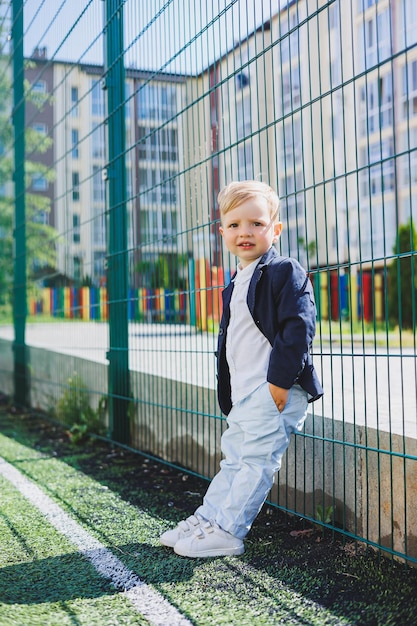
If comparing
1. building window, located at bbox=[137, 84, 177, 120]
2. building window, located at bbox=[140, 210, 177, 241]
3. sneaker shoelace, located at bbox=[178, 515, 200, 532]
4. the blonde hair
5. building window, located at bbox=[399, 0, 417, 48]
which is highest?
building window, located at bbox=[137, 84, 177, 120]

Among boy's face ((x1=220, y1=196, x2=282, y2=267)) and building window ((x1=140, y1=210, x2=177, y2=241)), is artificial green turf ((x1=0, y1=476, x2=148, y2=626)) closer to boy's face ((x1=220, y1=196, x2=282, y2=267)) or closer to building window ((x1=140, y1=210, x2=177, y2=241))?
boy's face ((x1=220, y1=196, x2=282, y2=267))

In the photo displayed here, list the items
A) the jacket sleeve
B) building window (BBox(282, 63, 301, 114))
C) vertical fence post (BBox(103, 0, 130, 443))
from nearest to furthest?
the jacket sleeve, building window (BBox(282, 63, 301, 114)), vertical fence post (BBox(103, 0, 130, 443))

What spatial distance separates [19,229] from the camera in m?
7.07

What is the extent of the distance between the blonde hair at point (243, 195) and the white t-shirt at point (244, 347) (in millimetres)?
224

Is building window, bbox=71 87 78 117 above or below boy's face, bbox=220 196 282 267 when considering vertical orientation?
above

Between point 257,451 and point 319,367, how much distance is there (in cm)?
160

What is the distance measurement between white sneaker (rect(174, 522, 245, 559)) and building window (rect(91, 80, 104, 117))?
321cm

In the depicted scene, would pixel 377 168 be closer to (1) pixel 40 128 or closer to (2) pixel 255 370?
(1) pixel 40 128

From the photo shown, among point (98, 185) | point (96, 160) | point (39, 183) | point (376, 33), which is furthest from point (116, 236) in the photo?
point (376, 33)

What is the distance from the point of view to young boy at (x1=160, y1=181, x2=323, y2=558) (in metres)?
2.42

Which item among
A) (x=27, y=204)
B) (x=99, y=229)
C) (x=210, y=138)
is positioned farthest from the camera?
(x=27, y=204)

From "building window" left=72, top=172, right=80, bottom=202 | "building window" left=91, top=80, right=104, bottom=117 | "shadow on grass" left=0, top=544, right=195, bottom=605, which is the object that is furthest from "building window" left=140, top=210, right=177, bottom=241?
"shadow on grass" left=0, top=544, right=195, bottom=605

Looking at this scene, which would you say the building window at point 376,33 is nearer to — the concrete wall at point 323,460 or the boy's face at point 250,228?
the boy's face at point 250,228

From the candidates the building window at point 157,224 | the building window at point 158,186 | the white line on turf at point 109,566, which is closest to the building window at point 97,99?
the building window at point 158,186
